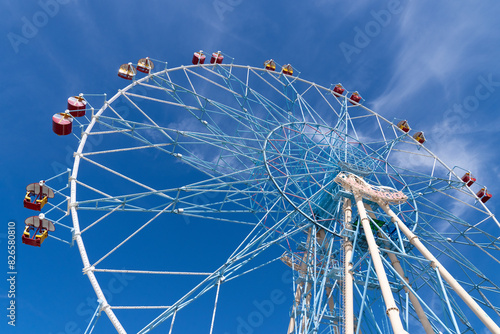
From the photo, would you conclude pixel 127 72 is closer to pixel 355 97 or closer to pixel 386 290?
pixel 355 97

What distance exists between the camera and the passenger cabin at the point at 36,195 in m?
14.2

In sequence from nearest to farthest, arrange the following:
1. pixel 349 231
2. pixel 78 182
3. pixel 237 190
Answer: pixel 78 182 < pixel 349 231 < pixel 237 190

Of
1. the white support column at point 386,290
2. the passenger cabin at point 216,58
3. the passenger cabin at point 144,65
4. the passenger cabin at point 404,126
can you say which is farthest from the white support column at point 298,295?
the passenger cabin at point 144,65

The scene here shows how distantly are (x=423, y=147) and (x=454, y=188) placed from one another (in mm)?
3515

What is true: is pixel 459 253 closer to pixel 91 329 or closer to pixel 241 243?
pixel 241 243

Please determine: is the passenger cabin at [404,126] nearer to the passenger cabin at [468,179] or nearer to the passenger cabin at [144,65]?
the passenger cabin at [468,179]

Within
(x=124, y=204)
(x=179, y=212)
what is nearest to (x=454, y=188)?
(x=179, y=212)

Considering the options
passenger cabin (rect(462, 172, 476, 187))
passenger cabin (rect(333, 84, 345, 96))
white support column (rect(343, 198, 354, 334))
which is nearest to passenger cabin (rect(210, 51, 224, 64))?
passenger cabin (rect(333, 84, 345, 96))

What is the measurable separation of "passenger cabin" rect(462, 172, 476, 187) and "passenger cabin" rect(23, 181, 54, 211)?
75.7 ft

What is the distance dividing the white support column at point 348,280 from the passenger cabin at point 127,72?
12.8 m

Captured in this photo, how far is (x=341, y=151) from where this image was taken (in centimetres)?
2198

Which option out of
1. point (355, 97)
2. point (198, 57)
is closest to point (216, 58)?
point (198, 57)

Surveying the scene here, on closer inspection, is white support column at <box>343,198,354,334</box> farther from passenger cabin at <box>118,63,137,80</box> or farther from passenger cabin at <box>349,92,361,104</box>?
passenger cabin at <box>118,63,137,80</box>

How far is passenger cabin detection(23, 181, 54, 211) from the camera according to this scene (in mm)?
14180
